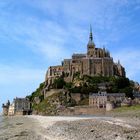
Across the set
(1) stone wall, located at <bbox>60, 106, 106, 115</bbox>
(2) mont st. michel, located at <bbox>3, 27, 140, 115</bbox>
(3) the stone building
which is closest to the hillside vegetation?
(2) mont st. michel, located at <bbox>3, 27, 140, 115</bbox>

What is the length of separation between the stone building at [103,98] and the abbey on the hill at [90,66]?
22.8 metres

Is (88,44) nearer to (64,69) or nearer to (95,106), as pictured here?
(64,69)

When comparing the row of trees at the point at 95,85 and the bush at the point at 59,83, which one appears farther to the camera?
the bush at the point at 59,83

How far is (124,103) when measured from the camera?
97938mm

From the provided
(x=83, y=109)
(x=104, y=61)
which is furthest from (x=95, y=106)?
(x=104, y=61)

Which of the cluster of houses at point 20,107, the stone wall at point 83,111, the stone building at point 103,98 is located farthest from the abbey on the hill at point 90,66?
the stone wall at point 83,111

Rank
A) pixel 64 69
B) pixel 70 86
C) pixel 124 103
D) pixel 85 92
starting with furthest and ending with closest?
pixel 64 69
pixel 70 86
pixel 85 92
pixel 124 103

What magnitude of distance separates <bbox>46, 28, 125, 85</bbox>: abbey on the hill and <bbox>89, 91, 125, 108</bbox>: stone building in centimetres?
2275

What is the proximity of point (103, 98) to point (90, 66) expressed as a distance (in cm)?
2762

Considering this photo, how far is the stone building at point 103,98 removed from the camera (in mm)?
104625

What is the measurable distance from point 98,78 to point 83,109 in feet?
90.4

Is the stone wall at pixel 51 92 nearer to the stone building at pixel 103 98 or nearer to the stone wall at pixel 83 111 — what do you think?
the stone building at pixel 103 98

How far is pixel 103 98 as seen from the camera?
352ft

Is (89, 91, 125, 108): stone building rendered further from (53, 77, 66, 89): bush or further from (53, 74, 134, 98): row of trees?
(53, 77, 66, 89): bush
